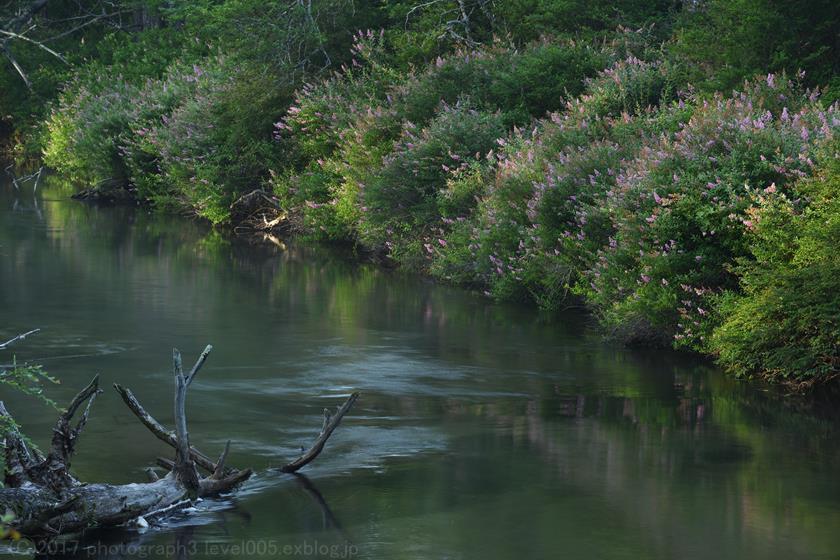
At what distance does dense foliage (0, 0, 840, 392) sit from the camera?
15070mm

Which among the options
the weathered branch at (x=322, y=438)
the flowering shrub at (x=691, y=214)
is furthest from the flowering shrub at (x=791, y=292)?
the weathered branch at (x=322, y=438)

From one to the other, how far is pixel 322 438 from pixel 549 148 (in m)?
11.2

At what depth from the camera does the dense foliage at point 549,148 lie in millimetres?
15070

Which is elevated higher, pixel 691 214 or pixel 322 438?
pixel 691 214

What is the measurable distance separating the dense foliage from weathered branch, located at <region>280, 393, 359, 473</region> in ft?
17.9

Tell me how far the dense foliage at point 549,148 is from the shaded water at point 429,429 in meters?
0.77

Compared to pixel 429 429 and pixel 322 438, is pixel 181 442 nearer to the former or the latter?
pixel 322 438

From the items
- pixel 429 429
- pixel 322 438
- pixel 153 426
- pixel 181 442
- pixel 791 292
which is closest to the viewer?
pixel 181 442

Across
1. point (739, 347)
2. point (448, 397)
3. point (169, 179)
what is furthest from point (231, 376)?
point (169, 179)

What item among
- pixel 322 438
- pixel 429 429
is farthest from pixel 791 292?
pixel 322 438

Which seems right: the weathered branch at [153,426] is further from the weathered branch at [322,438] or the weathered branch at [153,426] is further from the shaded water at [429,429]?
the weathered branch at [322,438]

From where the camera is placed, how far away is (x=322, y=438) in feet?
33.4

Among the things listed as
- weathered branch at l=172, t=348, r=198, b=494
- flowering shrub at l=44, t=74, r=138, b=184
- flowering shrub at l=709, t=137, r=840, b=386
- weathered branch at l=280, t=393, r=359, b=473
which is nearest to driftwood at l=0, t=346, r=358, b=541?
weathered branch at l=172, t=348, r=198, b=494

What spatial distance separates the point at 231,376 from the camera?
47.5 ft
